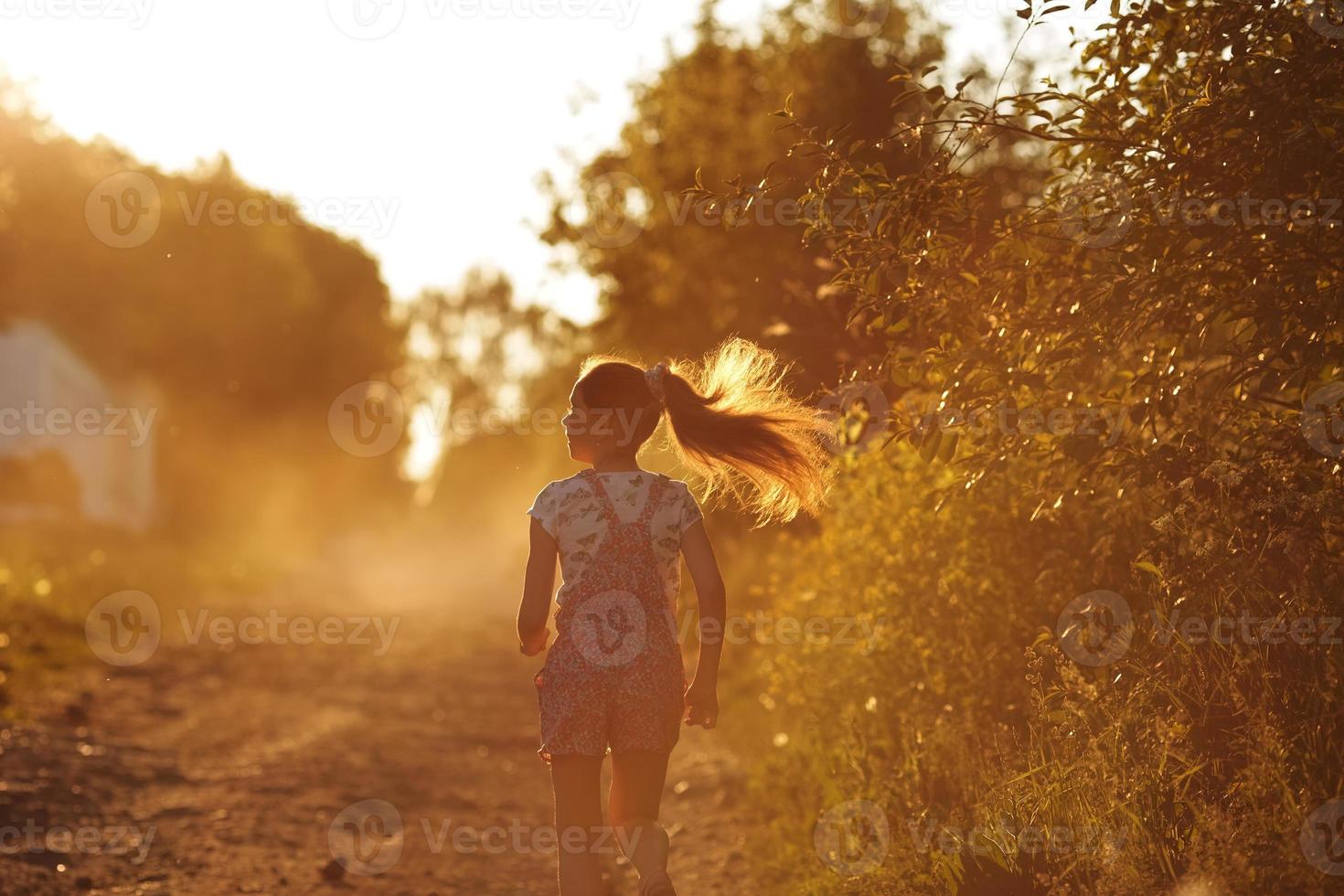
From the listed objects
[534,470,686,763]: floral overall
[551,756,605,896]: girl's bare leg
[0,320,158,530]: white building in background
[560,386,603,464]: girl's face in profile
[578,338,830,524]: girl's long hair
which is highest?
[0,320,158,530]: white building in background

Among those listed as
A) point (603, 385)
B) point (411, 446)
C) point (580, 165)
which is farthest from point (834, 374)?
point (411, 446)

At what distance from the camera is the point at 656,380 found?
17.9ft

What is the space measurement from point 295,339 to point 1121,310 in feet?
157

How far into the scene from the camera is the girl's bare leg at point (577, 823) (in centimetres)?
507

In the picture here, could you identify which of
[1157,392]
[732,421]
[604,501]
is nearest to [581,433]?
[604,501]

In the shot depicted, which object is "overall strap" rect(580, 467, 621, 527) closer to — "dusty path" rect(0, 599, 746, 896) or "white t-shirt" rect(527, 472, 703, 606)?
"white t-shirt" rect(527, 472, 703, 606)

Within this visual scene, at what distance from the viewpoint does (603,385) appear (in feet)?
17.3

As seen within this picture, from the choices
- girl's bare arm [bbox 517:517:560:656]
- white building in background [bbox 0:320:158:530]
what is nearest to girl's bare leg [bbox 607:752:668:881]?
girl's bare arm [bbox 517:517:560:656]

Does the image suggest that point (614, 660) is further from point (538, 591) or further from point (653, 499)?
point (653, 499)

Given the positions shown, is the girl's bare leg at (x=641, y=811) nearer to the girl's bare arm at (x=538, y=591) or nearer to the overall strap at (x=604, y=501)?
the girl's bare arm at (x=538, y=591)

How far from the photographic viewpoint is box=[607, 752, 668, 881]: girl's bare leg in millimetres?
5086

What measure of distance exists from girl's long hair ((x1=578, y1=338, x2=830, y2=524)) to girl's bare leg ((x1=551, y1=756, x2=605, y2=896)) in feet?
4.06

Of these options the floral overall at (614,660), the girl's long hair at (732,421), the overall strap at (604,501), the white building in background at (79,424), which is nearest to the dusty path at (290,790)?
the floral overall at (614,660)

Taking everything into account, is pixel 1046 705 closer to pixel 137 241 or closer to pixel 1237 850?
pixel 1237 850
